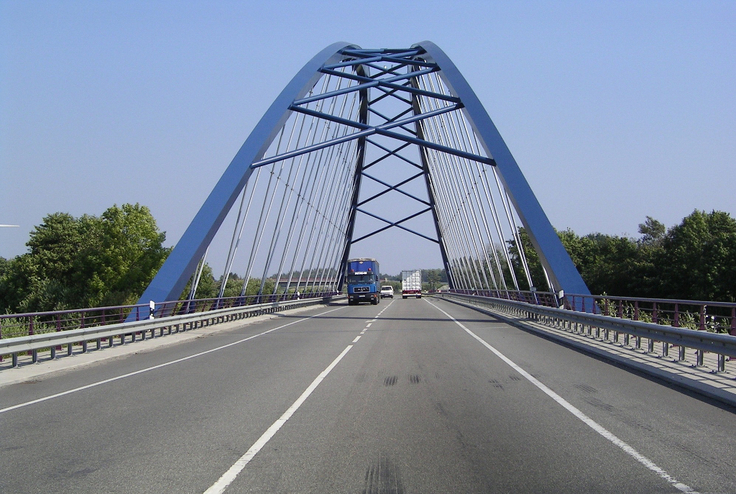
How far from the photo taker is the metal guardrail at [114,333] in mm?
13555

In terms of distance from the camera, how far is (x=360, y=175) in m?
73.7

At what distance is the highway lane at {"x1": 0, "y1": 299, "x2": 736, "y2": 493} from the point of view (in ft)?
17.5

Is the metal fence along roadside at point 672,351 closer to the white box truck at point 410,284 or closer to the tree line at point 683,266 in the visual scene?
the tree line at point 683,266

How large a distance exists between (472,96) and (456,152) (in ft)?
12.2

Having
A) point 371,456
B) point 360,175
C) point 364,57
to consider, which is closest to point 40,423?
point 371,456

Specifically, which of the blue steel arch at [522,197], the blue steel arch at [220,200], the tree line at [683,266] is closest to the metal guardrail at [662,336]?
the blue steel arch at [522,197]

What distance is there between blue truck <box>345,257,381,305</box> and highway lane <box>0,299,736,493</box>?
41190 mm

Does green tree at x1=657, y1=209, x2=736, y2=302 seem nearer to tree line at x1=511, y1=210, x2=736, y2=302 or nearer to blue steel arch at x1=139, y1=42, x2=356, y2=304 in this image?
tree line at x1=511, y1=210, x2=736, y2=302

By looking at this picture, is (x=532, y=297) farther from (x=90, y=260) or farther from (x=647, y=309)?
(x=90, y=260)

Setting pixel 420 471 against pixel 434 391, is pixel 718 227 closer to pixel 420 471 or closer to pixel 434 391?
pixel 434 391

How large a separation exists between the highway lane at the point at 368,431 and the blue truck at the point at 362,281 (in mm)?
41190

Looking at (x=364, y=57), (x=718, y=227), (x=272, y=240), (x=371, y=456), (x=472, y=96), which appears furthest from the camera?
(x=718, y=227)

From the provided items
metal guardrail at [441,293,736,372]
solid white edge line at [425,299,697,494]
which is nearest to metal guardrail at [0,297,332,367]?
solid white edge line at [425,299,697,494]

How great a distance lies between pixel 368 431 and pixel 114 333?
12376mm
